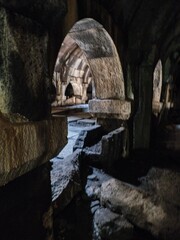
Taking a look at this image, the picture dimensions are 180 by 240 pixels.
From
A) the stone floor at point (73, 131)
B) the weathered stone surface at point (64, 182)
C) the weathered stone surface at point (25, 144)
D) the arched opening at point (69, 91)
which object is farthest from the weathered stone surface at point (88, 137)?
the arched opening at point (69, 91)

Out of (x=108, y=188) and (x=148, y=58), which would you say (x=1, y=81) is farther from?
(x=148, y=58)

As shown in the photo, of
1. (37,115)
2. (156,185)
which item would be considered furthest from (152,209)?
(37,115)

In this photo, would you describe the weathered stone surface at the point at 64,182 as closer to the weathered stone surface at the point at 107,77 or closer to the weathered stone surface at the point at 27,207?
the weathered stone surface at the point at 27,207

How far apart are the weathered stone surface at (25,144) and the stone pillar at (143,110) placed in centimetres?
367

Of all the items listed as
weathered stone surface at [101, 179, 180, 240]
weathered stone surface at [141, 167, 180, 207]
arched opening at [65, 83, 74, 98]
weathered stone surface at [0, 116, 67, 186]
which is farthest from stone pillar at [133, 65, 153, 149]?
arched opening at [65, 83, 74, 98]

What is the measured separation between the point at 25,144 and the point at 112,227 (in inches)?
73.7

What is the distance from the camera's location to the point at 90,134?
12.5ft

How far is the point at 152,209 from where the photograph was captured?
258 cm

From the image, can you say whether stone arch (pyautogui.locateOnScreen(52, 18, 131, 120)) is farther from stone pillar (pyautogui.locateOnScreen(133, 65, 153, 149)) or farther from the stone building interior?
stone pillar (pyautogui.locateOnScreen(133, 65, 153, 149))

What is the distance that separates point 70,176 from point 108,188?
558mm

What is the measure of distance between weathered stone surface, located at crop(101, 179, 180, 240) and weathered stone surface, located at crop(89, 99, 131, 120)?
1.35 m

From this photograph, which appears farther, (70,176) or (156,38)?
(156,38)

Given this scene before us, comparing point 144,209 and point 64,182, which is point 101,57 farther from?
point 144,209

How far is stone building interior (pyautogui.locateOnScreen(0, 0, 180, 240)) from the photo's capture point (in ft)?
3.83
